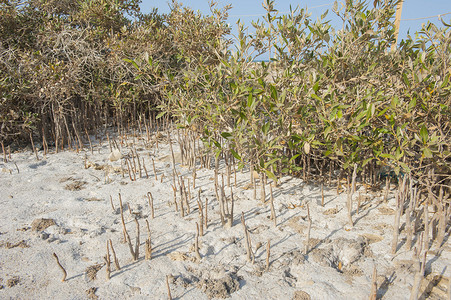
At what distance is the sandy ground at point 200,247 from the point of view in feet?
6.30

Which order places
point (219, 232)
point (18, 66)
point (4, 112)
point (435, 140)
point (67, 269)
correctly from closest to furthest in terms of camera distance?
point (67, 269) < point (435, 140) < point (219, 232) < point (4, 112) < point (18, 66)

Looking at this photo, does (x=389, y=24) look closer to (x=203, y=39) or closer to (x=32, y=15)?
(x=203, y=39)

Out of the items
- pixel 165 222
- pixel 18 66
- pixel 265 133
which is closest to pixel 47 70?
pixel 18 66

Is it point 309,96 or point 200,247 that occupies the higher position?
point 309,96

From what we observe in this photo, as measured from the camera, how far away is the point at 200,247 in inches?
91.1

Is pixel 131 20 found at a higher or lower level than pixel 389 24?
higher

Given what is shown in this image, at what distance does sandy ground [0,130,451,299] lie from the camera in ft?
6.30

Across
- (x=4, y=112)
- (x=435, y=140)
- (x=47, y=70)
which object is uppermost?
(x=47, y=70)

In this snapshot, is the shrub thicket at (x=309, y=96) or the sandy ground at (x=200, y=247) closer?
the sandy ground at (x=200, y=247)

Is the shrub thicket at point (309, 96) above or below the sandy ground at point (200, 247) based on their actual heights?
above

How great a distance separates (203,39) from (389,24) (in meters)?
2.78

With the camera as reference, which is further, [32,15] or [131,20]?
[131,20]

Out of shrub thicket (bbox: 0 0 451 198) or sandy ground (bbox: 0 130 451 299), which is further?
shrub thicket (bbox: 0 0 451 198)

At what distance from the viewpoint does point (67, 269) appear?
209 cm
